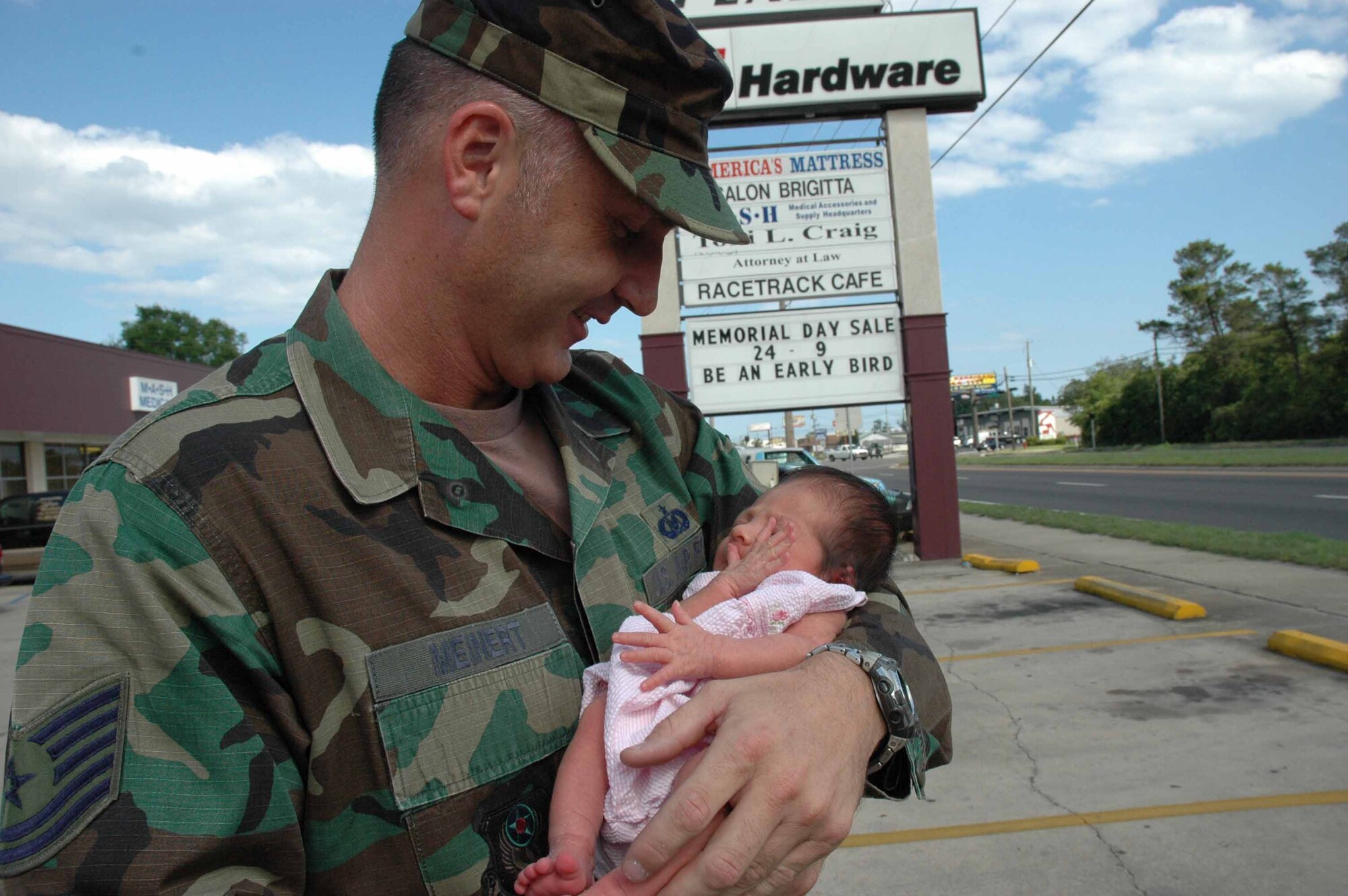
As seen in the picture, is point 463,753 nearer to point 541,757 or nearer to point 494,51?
point 541,757

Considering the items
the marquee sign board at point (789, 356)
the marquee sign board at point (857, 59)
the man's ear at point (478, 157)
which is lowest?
the man's ear at point (478, 157)

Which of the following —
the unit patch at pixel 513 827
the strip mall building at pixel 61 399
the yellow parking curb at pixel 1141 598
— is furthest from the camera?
the strip mall building at pixel 61 399

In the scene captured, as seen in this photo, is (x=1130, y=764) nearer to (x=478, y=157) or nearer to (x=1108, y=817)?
(x=1108, y=817)

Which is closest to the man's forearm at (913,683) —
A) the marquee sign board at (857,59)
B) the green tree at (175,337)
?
the marquee sign board at (857,59)

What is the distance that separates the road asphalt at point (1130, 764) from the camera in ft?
11.1

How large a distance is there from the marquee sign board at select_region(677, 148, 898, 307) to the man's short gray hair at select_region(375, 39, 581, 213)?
9.28 m

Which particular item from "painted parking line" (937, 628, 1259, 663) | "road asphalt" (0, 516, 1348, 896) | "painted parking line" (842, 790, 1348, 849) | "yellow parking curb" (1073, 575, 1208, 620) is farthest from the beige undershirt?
"yellow parking curb" (1073, 575, 1208, 620)

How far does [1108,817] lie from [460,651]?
341 centimetres

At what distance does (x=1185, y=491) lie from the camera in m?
20.6

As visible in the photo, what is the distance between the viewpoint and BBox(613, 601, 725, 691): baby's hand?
1.45 meters

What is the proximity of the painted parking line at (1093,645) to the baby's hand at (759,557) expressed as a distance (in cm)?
475

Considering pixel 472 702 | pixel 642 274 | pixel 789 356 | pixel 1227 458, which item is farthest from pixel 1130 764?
pixel 1227 458

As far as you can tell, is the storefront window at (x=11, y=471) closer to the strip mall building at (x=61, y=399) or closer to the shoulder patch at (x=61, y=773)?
the strip mall building at (x=61, y=399)

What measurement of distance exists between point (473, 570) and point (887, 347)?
10068 mm
